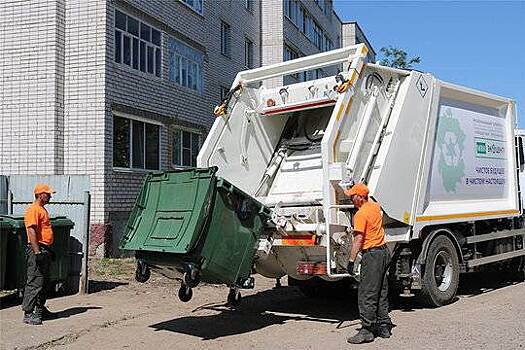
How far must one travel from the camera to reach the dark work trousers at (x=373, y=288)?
21.3 feet

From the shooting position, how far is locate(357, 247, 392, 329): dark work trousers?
256 inches

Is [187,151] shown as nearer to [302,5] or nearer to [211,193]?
[211,193]

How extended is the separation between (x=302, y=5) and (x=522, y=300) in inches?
937

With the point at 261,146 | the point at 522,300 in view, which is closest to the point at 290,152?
the point at 261,146

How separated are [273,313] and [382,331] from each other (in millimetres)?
1816

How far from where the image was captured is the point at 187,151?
17547 mm

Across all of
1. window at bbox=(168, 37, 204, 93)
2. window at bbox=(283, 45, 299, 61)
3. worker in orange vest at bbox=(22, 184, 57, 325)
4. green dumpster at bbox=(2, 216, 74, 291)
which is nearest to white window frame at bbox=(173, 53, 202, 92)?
window at bbox=(168, 37, 204, 93)

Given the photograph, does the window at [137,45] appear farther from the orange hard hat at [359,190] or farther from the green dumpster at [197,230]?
the orange hard hat at [359,190]

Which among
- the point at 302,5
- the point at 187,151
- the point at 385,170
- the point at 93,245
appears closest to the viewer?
the point at 385,170

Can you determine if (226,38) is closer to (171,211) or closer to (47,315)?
(47,315)

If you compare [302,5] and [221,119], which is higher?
[302,5]

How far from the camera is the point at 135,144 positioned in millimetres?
15125

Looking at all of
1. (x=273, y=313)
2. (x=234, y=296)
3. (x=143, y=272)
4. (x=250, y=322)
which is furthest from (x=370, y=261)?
(x=143, y=272)

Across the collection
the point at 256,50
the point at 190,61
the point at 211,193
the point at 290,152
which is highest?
the point at 256,50
